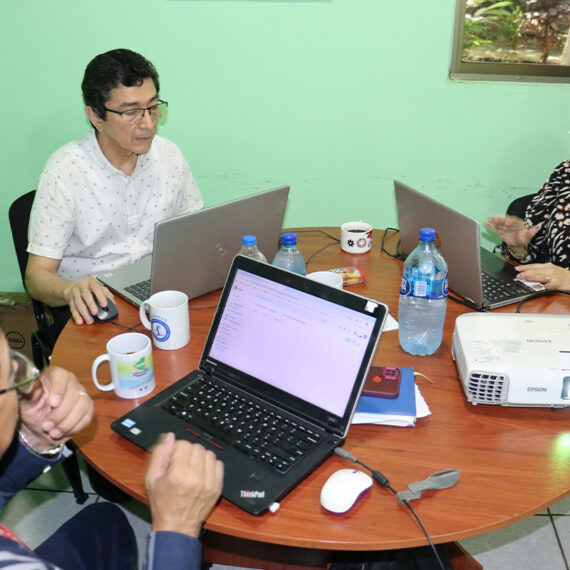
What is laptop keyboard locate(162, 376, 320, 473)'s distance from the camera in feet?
3.66

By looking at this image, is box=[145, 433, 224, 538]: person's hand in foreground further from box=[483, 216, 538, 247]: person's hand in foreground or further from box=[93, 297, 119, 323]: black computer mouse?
box=[483, 216, 538, 247]: person's hand in foreground

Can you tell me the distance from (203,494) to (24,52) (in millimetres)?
2140

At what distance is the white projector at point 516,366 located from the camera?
1.22 meters

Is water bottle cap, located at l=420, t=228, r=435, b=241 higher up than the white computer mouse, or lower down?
higher up

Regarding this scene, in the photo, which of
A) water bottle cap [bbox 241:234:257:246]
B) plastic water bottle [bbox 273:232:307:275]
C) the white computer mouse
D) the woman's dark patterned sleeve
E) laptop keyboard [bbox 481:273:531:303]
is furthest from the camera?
the woman's dark patterned sleeve

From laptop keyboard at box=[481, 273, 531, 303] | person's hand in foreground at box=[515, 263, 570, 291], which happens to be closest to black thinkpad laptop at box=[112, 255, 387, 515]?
laptop keyboard at box=[481, 273, 531, 303]

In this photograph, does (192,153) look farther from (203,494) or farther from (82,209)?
(203,494)

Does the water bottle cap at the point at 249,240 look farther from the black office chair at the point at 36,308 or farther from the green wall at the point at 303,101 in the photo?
the green wall at the point at 303,101

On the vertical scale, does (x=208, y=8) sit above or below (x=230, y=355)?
above

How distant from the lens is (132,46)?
2439mm

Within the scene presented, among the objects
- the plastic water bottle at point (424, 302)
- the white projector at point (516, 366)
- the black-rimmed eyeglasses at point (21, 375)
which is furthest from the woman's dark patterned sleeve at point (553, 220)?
the black-rimmed eyeglasses at point (21, 375)

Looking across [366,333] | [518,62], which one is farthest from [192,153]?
[366,333]

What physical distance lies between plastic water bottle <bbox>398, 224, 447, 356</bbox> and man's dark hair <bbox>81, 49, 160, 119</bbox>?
3.33ft

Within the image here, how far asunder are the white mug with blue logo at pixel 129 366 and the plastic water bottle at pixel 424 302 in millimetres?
603
